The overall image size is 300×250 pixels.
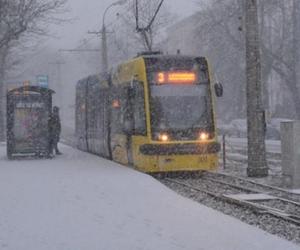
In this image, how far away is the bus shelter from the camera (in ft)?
87.8

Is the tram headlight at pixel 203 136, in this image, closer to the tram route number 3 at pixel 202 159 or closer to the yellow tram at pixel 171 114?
the yellow tram at pixel 171 114

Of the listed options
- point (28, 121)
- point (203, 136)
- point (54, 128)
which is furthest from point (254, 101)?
point (54, 128)

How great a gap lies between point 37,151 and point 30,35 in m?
11.7

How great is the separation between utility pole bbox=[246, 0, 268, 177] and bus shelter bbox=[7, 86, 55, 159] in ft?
27.1

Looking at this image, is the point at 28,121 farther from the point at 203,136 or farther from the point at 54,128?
the point at 203,136

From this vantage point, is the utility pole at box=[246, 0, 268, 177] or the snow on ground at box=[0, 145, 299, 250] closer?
the snow on ground at box=[0, 145, 299, 250]

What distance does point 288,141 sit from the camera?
18.5 meters

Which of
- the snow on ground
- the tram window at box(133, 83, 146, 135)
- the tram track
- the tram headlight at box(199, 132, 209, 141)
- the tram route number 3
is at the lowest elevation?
the tram track

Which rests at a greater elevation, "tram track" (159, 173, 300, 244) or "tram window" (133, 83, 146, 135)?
"tram window" (133, 83, 146, 135)

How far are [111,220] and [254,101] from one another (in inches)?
436

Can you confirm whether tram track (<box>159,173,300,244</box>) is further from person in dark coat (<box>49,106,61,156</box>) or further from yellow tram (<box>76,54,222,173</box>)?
person in dark coat (<box>49,106,61,156</box>)

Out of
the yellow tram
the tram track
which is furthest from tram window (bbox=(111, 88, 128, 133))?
the tram track

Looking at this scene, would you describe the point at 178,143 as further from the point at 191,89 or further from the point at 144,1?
the point at 144,1

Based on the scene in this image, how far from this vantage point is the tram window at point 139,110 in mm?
20531
